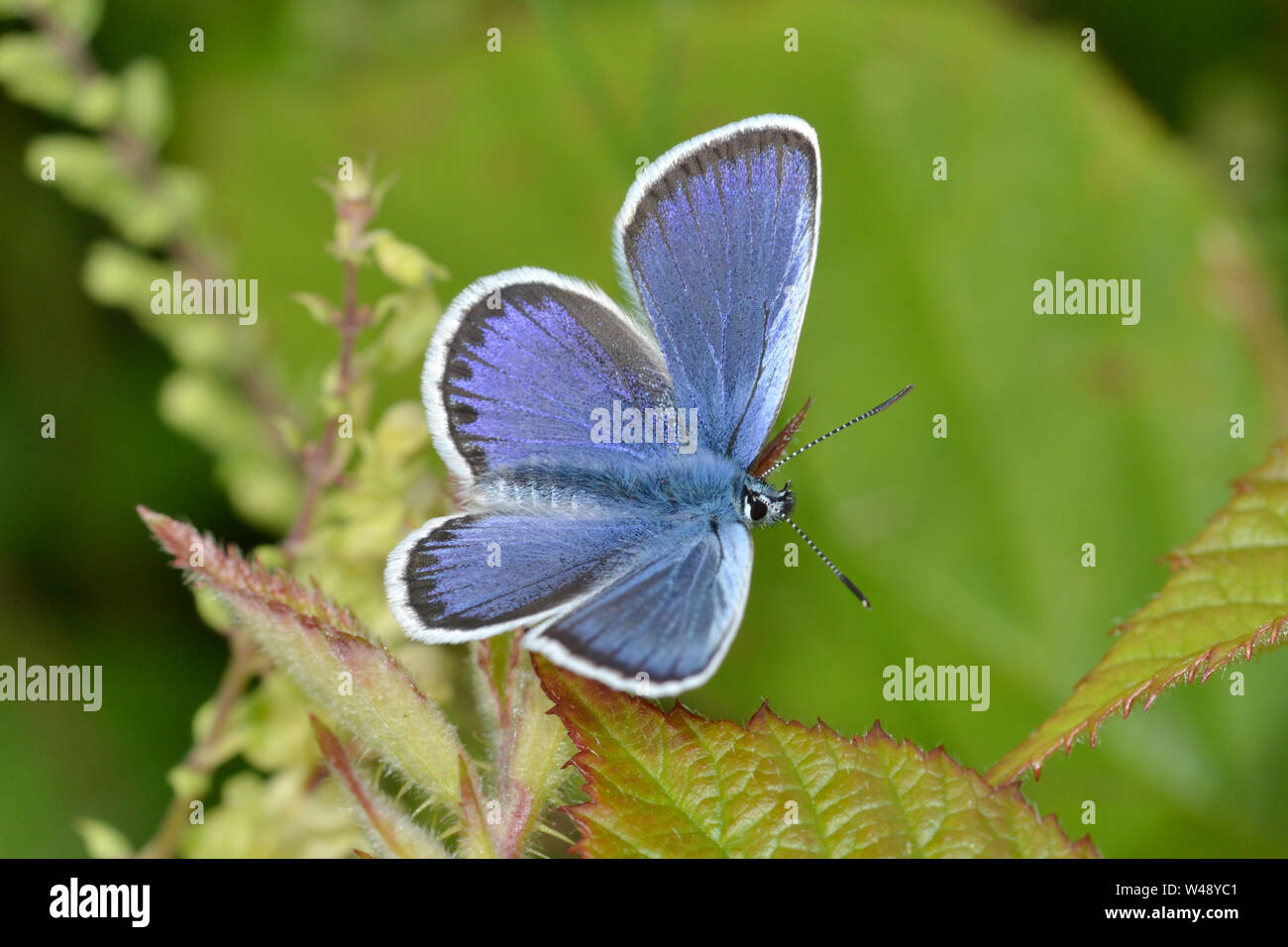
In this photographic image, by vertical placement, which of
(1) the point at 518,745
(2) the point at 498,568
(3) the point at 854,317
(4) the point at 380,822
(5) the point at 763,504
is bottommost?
(4) the point at 380,822

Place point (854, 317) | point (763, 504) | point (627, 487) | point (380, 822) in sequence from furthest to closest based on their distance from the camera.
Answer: point (854, 317) → point (627, 487) → point (763, 504) → point (380, 822)

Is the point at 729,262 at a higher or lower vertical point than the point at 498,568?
higher

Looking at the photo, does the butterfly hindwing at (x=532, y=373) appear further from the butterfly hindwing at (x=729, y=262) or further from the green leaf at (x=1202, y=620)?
the green leaf at (x=1202, y=620)

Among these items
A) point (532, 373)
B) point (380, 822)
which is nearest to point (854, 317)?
point (532, 373)

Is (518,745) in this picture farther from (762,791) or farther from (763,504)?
(763,504)

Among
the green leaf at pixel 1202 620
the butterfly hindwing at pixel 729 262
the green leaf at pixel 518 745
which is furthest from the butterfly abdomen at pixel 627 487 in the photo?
the green leaf at pixel 1202 620

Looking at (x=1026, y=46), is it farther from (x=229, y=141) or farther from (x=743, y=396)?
(x=229, y=141)

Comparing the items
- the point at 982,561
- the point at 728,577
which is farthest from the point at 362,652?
the point at 982,561
